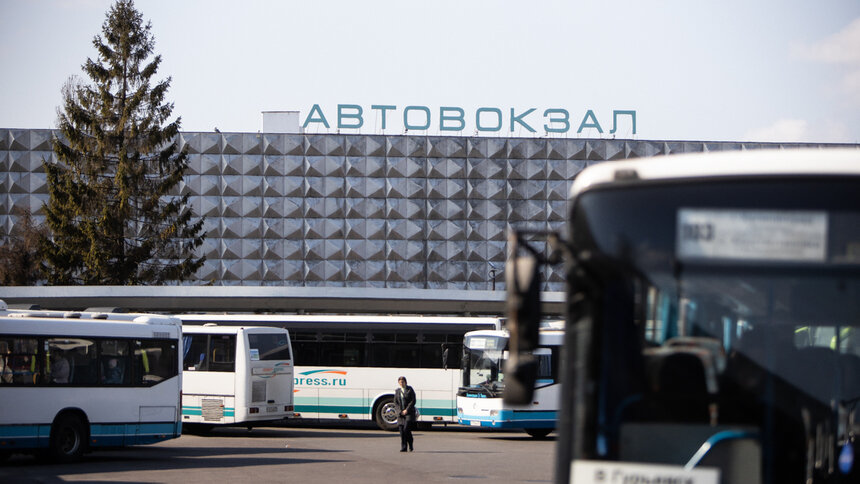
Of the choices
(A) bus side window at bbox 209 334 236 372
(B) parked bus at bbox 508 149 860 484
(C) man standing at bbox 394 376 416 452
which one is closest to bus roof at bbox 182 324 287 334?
(A) bus side window at bbox 209 334 236 372

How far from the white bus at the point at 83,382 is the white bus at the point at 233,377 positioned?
609 centimetres

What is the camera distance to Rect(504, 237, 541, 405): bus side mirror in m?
5.30

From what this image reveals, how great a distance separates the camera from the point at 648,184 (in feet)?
19.3

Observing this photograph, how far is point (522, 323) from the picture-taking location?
209 inches

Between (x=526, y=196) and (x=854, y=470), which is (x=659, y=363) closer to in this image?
(x=854, y=470)

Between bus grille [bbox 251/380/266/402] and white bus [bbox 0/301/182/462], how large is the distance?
20.2 feet

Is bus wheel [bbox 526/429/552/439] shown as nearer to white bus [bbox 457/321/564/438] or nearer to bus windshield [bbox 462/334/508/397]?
white bus [bbox 457/321/564/438]

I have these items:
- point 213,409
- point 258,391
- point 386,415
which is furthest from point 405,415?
point 386,415

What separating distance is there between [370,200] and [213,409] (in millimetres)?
34455

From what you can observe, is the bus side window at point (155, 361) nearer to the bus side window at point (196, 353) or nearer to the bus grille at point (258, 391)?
the bus grille at point (258, 391)

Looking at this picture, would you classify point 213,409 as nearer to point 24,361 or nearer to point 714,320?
point 24,361

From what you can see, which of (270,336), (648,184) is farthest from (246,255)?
(648,184)

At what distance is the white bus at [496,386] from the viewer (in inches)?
1090

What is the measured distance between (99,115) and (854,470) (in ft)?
151
